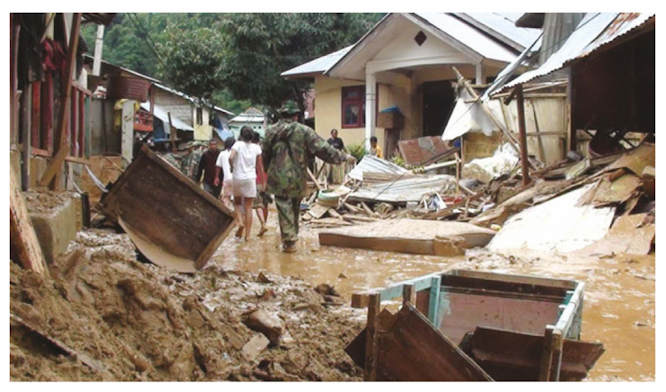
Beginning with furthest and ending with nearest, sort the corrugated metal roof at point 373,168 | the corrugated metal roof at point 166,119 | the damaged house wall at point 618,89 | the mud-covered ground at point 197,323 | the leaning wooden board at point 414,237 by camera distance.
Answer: the corrugated metal roof at point 166,119, the corrugated metal roof at point 373,168, the damaged house wall at point 618,89, the leaning wooden board at point 414,237, the mud-covered ground at point 197,323

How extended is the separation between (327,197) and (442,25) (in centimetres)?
734

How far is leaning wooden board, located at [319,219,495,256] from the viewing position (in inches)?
332

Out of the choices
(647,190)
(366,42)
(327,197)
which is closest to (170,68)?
(366,42)

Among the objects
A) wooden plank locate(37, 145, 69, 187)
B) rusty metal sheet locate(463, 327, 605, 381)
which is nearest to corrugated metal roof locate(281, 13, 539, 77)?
wooden plank locate(37, 145, 69, 187)

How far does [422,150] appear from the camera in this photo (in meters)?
17.5

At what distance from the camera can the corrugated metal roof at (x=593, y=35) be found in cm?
760

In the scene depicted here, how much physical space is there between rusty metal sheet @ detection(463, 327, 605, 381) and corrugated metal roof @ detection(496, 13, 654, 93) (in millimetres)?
5189

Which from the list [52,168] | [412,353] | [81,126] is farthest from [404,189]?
[412,353]

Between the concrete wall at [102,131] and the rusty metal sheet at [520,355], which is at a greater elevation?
the concrete wall at [102,131]

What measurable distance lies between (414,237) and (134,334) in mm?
5460

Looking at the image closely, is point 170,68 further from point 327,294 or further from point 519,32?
point 327,294

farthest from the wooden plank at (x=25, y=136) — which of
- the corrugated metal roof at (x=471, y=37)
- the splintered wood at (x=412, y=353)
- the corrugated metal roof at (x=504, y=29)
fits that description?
the corrugated metal roof at (x=504, y=29)

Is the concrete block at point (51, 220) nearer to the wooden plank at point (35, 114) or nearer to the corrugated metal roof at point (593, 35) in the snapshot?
the wooden plank at point (35, 114)

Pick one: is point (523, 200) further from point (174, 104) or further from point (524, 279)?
point (174, 104)
